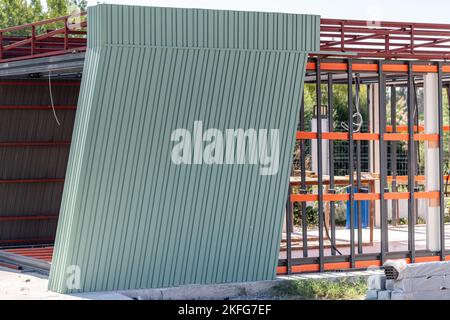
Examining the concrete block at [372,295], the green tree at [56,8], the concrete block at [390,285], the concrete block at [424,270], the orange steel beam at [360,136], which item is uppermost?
the green tree at [56,8]

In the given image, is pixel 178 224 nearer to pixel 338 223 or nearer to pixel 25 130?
pixel 25 130

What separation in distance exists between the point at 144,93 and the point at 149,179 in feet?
3.91

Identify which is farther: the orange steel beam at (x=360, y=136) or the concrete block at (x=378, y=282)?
the orange steel beam at (x=360, y=136)

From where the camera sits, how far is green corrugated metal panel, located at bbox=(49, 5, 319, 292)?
1407 cm

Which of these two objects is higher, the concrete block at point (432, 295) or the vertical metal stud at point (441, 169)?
the vertical metal stud at point (441, 169)

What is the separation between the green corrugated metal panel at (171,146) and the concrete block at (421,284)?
6.59ft

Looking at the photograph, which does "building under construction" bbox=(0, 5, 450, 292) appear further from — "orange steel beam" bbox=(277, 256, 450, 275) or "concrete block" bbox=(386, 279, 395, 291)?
"concrete block" bbox=(386, 279, 395, 291)

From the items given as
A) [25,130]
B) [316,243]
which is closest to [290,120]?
[316,243]

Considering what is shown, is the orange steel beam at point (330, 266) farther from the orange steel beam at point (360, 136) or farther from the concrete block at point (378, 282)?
the orange steel beam at point (360, 136)

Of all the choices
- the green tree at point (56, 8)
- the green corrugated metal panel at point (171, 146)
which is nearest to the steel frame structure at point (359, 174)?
the green corrugated metal panel at point (171, 146)

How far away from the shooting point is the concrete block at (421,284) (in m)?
14.3

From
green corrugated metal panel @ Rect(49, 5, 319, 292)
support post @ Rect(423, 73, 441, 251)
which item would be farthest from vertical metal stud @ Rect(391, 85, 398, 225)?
green corrugated metal panel @ Rect(49, 5, 319, 292)

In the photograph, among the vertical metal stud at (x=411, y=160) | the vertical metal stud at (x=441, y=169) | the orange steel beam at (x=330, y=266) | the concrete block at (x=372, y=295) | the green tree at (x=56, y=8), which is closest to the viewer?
the concrete block at (x=372, y=295)

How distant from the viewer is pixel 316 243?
19562 millimetres
